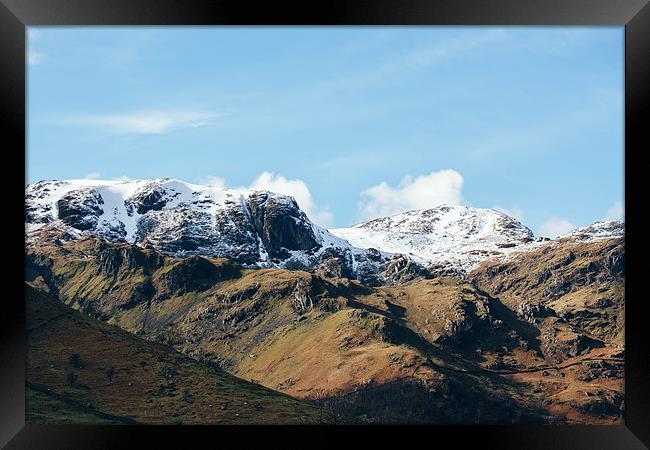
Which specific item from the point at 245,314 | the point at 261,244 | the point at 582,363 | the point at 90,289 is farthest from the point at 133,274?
the point at 582,363

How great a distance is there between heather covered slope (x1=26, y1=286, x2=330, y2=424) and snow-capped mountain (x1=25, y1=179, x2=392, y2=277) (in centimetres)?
7997

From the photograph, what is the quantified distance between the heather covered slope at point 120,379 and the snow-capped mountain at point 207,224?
7997 cm

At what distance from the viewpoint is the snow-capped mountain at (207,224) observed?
6860 inches

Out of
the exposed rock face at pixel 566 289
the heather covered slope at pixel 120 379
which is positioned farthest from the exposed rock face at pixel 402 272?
the heather covered slope at pixel 120 379

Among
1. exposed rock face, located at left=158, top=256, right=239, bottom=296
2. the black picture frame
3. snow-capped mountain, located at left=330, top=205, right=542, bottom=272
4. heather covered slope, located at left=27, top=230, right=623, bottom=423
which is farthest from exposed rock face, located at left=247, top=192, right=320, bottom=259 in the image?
the black picture frame

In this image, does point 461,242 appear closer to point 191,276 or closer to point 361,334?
point 191,276

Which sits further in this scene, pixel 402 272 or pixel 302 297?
pixel 402 272

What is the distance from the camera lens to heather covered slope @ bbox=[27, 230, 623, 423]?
10488 centimetres

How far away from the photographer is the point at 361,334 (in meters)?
112

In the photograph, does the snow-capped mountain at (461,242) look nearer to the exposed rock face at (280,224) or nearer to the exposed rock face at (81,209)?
the exposed rock face at (280,224)

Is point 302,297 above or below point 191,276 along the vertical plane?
below

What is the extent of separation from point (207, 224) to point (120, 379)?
3650 inches

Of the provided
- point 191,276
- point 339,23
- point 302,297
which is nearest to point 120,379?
point 302,297
